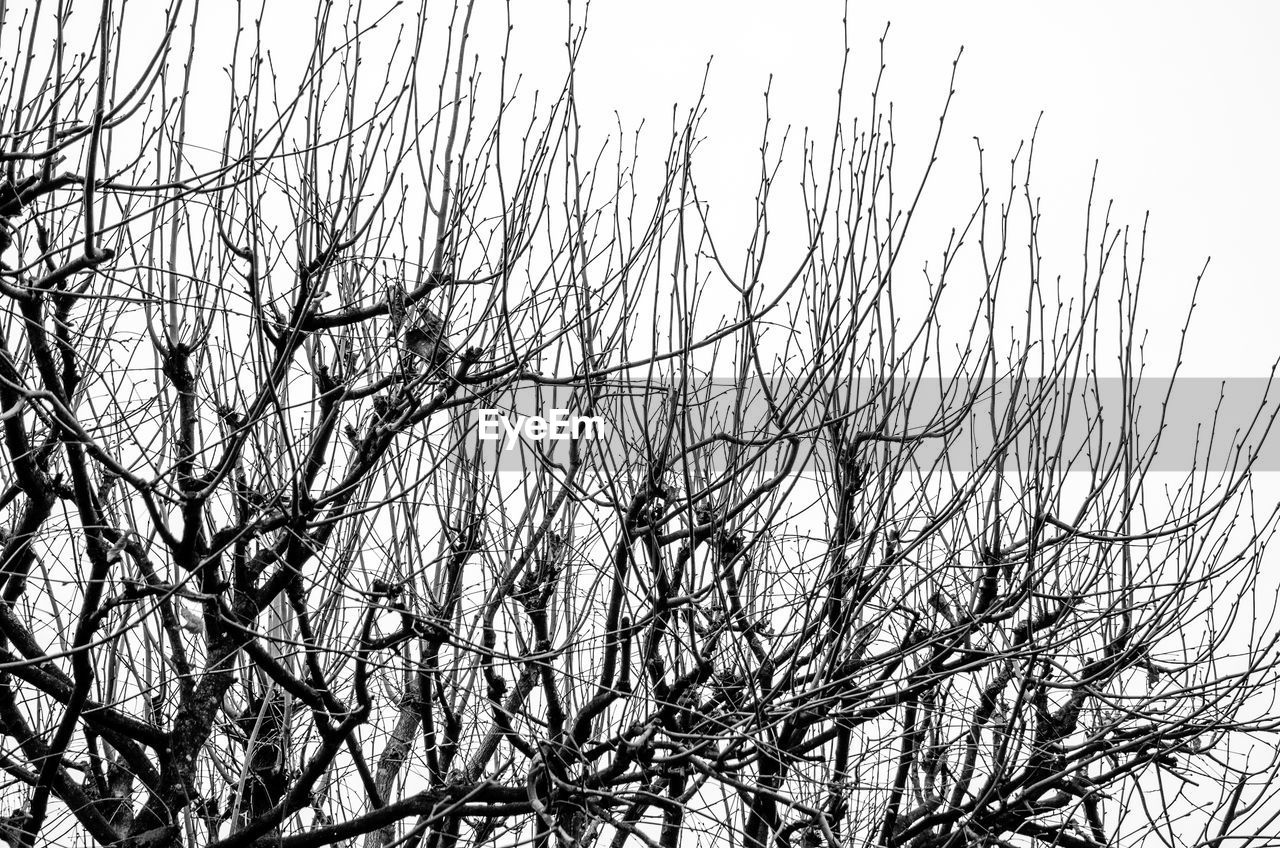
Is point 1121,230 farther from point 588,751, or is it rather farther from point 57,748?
point 57,748

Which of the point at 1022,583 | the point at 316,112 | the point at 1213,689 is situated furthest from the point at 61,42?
the point at 1213,689

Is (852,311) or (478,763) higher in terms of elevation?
(852,311)

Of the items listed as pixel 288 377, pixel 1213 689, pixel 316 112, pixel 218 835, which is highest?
pixel 316 112

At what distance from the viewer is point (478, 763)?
3791 millimetres

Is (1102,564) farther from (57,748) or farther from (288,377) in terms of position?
(57,748)

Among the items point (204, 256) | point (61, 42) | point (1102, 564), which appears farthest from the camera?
point (204, 256)

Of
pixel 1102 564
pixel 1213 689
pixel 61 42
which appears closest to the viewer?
pixel 61 42

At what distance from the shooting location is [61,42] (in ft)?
8.36

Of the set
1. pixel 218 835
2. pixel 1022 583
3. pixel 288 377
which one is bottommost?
pixel 218 835

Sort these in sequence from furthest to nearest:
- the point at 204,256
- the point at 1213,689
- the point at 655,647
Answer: the point at 204,256, the point at 1213,689, the point at 655,647

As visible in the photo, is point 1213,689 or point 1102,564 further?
point 1102,564

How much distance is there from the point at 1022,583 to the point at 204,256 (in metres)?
3.11

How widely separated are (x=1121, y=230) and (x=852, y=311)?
1160mm

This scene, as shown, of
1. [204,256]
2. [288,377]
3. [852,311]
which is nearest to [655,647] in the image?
[852,311]
